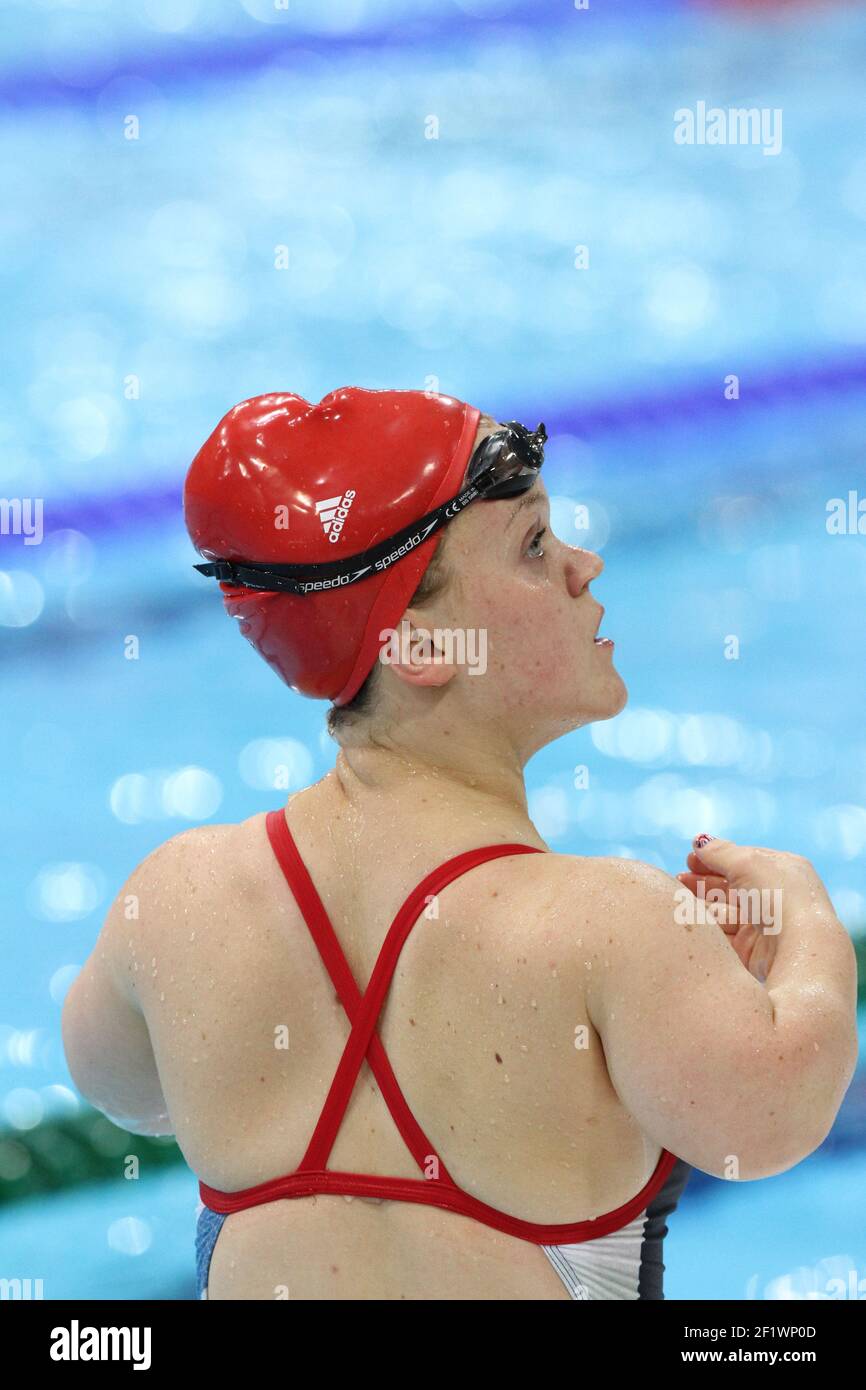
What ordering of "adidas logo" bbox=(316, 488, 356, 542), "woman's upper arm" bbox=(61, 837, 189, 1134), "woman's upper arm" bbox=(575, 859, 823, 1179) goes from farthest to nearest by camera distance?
"woman's upper arm" bbox=(61, 837, 189, 1134), "adidas logo" bbox=(316, 488, 356, 542), "woman's upper arm" bbox=(575, 859, 823, 1179)

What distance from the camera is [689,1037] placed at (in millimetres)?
1349

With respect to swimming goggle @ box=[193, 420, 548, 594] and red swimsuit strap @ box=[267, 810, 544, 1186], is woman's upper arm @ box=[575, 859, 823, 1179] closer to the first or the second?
red swimsuit strap @ box=[267, 810, 544, 1186]

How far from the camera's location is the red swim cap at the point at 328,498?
1607 millimetres

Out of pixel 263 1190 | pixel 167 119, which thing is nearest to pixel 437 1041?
pixel 263 1190

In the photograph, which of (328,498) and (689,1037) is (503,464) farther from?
(689,1037)

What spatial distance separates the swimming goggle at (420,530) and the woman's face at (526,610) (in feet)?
0.05

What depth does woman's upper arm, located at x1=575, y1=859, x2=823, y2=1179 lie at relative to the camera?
1.35m

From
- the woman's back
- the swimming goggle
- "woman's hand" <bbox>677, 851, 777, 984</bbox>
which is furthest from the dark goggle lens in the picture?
"woman's hand" <bbox>677, 851, 777, 984</bbox>

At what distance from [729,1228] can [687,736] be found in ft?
7.95

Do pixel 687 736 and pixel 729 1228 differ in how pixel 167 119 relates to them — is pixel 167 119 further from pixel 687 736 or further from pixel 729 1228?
pixel 729 1228

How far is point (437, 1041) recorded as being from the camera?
1.50 metres

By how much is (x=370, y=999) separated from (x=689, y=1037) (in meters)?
0.34

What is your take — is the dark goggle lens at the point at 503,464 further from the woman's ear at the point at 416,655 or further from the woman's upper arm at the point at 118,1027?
the woman's upper arm at the point at 118,1027

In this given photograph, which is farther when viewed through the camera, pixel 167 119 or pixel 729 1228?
pixel 167 119
